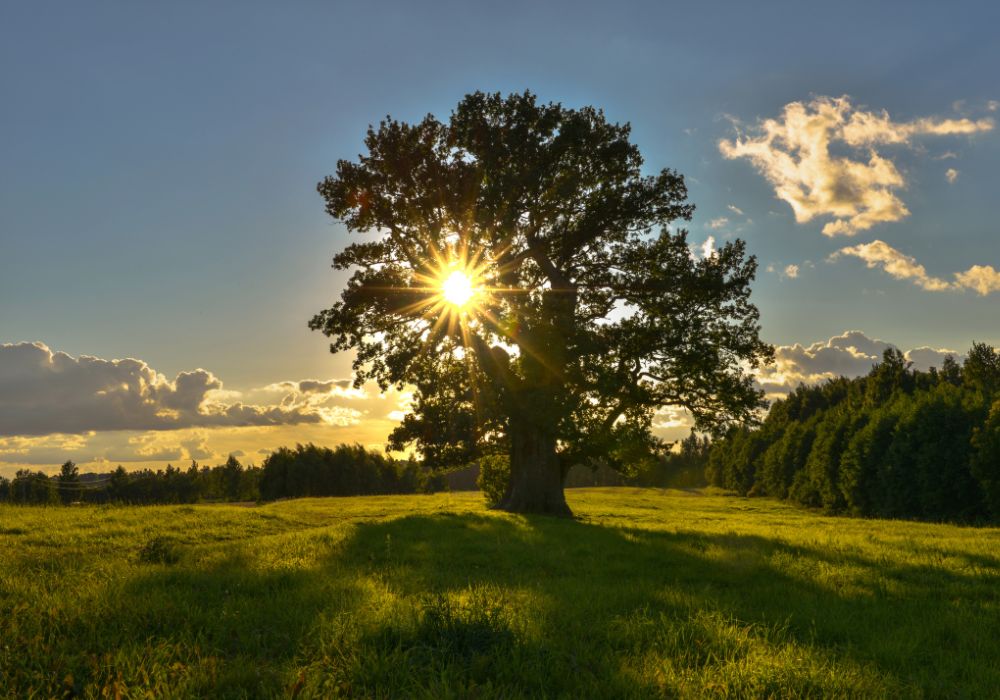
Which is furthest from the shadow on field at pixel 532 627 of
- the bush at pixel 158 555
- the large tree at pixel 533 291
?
the large tree at pixel 533 291

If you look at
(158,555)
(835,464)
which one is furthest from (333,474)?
(158,555)

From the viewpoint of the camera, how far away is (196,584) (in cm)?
845

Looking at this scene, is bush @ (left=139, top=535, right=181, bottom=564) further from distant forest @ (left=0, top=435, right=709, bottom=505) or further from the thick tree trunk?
distant forest @ (left=0, top=435, right=709, bottom=505)

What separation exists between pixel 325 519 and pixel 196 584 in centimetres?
2039

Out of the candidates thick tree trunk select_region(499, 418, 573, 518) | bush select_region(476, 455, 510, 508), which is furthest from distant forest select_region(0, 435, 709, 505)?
thick tree trunk select_region(499, 418, 573, 518)

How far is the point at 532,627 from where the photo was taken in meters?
6.52

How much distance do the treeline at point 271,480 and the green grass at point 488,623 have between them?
10321 centimetres

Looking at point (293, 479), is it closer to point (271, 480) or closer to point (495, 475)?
point (271, 480)

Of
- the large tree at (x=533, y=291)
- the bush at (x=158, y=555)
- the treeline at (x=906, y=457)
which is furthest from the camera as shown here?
the treeline at (x=906, y=457)

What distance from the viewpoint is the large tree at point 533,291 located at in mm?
25422

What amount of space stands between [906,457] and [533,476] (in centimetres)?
3953

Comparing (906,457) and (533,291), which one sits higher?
(533,291)

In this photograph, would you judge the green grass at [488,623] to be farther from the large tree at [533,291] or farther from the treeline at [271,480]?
the treeline at [271,480]

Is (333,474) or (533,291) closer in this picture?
A: (533,291)
